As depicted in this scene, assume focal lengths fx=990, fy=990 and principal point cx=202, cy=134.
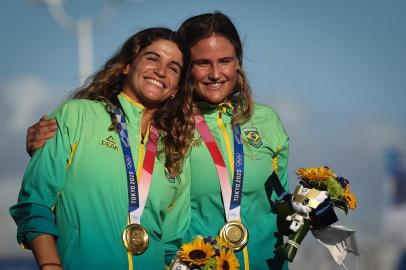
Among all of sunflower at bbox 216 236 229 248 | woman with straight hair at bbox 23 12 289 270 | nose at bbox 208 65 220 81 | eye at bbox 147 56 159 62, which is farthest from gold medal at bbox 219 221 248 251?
eye at bbox 147 56 159 62

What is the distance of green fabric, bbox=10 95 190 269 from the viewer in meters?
4.32

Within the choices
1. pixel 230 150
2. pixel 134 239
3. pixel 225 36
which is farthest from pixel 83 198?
pixel 225 36

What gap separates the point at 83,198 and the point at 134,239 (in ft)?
0.97

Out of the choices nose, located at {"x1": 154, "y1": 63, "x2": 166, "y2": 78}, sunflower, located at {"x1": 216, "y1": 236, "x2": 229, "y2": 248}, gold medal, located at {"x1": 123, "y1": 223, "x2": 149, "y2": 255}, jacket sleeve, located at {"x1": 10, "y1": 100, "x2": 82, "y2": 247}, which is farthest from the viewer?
nose, located at {"x1": 154, "y1": 63, "x2": 166, "y2": 78}

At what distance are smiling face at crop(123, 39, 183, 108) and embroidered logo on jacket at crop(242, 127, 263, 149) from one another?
Answer: 50cm

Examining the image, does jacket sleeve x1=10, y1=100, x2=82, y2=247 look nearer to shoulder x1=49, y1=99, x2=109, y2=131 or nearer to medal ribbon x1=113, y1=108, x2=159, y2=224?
shoulder x1=49, y1=99, x2=109, y2=131

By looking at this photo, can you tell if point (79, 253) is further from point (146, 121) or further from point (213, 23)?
point (213, 23)

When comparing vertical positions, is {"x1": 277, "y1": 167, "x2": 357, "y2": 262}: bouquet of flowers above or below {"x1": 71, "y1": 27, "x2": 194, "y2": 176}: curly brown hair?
below

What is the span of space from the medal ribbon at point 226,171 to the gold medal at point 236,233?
4 cm

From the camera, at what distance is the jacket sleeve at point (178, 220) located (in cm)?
472

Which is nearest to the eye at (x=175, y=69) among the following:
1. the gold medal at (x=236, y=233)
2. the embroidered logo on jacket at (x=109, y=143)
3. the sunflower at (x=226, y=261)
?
the embroidered logo on jacket at (x=109, y=143)

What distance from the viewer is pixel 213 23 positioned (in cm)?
524

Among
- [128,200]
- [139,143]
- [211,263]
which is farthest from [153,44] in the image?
[211,263]

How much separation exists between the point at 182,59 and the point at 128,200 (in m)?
0.83
